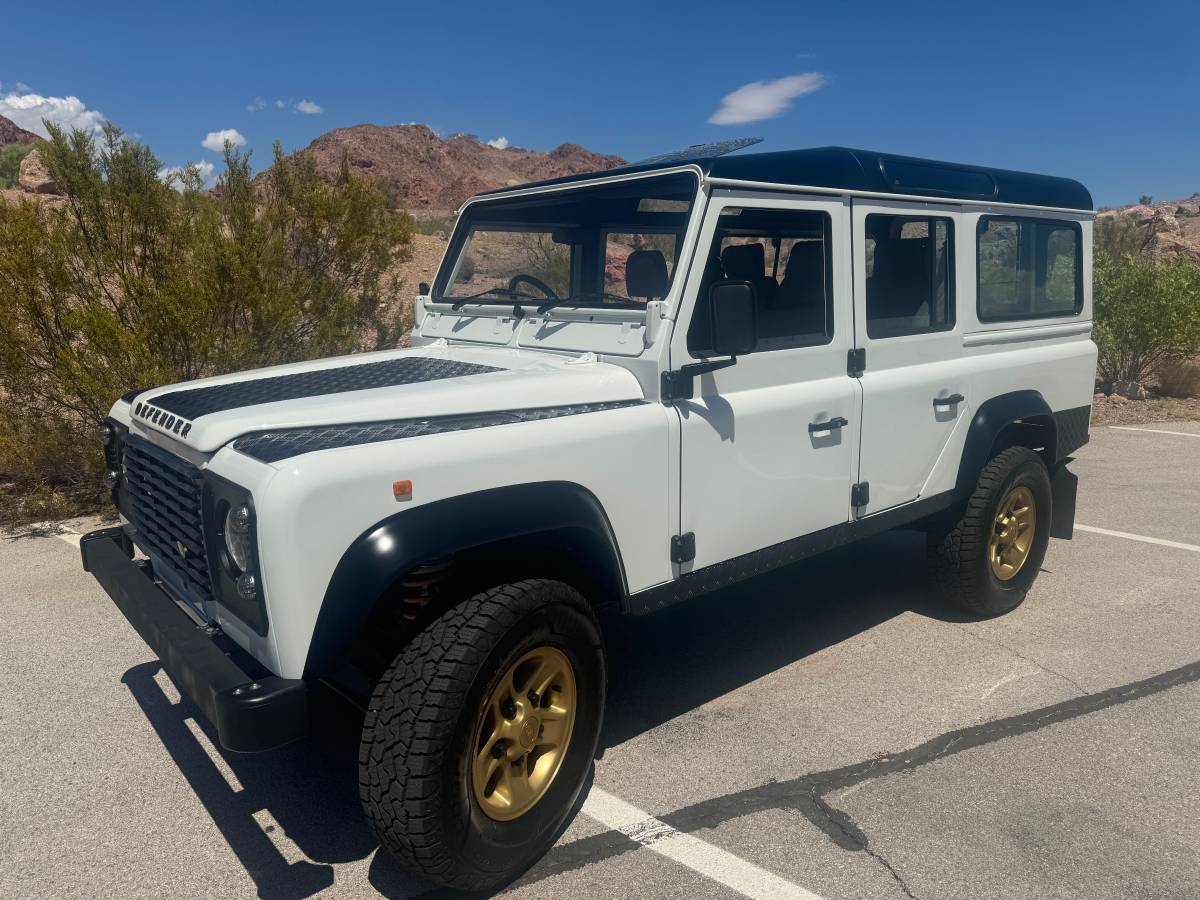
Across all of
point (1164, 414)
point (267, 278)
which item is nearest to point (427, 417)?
point (267, 278)

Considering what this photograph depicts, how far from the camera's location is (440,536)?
96.2 inches

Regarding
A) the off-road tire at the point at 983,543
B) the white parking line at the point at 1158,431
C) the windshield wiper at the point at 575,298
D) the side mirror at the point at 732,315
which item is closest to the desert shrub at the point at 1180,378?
the white parking line at the point at 1158,431

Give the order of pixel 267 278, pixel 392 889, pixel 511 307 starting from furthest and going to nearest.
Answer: pixel 267 278
pixel 511 307
pixel 392 889

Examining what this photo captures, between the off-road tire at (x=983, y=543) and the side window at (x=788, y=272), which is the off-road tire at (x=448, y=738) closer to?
the side window at (x=788, y=272)

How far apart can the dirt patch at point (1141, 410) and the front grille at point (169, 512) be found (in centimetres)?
1004

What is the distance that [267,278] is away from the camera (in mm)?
7441

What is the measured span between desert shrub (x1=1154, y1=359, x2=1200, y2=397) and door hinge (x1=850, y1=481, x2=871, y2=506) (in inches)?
400

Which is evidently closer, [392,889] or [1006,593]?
[392,889]

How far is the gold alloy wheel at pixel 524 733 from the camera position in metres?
2.63

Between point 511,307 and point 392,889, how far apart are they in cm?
223

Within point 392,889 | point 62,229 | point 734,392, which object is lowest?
point 392,889

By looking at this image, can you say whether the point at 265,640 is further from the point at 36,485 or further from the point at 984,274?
the point at 36,485

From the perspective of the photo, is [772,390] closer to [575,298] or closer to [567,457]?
[575,298]

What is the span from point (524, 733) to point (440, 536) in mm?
702
